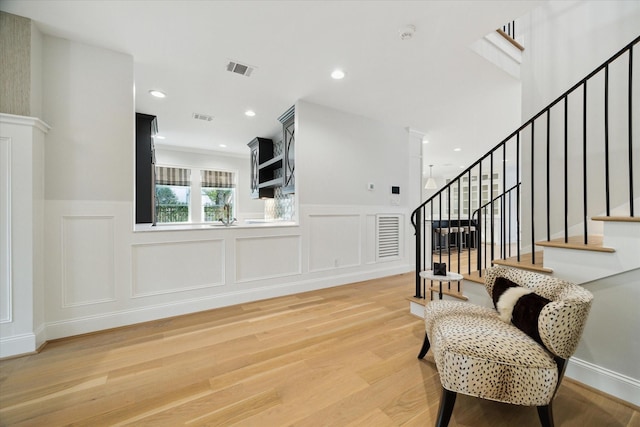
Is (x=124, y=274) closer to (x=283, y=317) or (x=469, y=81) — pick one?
(x=283, y=317)

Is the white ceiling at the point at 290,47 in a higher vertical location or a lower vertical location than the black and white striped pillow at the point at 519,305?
higher

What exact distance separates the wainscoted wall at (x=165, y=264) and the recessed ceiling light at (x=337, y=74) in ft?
5.49

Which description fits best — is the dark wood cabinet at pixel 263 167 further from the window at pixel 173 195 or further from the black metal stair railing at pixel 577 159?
the black metal stair railing at pixel 577 159

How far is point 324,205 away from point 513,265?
2384 mm

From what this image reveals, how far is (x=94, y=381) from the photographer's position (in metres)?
1.70

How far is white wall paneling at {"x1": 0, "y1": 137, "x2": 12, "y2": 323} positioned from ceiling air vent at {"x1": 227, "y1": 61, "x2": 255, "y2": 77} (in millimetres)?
1907

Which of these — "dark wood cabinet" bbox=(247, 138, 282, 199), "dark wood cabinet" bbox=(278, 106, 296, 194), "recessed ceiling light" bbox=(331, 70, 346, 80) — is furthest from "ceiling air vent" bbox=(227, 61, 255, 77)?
"dark wood cabinet" bbox=(247, 138, 282, 199)

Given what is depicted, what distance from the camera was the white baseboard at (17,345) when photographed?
1.96 metres

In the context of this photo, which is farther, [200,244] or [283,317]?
[200,244]

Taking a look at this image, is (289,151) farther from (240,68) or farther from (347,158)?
(240,68)

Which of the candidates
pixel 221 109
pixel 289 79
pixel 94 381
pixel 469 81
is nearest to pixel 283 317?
pixel 94 381

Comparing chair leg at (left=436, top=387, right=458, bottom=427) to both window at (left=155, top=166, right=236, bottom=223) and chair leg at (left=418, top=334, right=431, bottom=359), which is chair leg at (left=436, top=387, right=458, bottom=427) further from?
window at (left=155, top=166, right=236, bottom=223)

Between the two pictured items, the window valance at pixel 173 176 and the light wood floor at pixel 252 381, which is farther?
the window valance at pixel 173 176

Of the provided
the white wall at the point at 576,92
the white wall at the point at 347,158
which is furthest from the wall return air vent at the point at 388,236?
the white wall at the point at 576,92
